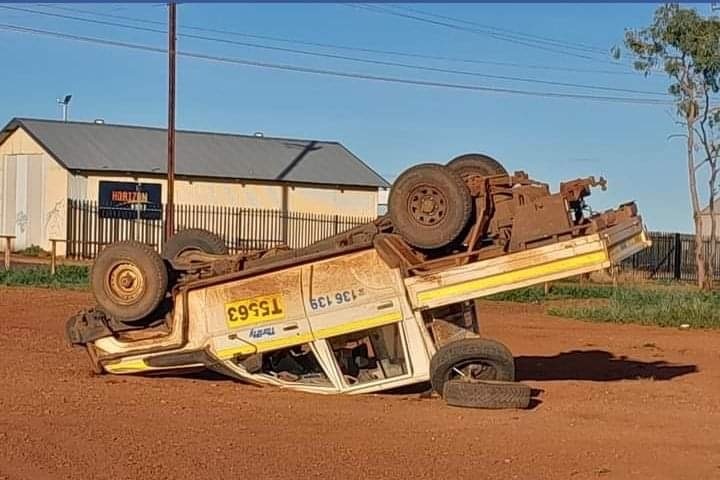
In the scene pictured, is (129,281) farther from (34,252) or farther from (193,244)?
(34,252)

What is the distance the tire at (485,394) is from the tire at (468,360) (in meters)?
0.18

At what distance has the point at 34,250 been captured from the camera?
4925 centimetres

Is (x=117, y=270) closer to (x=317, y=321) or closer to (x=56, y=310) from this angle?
(x=317, y=321)

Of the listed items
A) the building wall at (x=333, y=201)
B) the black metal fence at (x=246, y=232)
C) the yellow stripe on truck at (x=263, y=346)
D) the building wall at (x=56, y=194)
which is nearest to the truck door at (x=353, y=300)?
the yellow stripe on truck at (x=263, y=346)

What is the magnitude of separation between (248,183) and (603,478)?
45038mm

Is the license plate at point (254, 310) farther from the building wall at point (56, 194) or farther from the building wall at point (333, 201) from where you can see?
the building wall at point (333, 201)

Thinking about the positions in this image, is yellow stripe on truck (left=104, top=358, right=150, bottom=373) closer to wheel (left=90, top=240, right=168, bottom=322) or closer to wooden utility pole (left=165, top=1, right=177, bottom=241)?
wheel (left=90, top=240, right=168, bottom=322)

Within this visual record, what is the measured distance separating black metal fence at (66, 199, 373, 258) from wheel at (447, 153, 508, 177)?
32.4 meters

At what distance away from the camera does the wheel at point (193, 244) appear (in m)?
13.4

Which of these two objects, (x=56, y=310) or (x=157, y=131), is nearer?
(x=56, y=310)

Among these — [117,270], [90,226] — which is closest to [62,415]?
[117,270]

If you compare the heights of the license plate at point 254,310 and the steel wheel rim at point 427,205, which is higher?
the steel wheel rim at point 427,205

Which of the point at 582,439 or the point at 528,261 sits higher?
the point at 528,261

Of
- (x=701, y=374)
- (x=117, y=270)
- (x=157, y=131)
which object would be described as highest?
(x=157, y=131)
